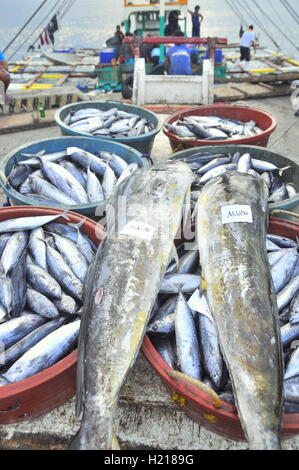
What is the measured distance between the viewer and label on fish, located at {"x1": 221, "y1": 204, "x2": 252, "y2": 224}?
2.36m

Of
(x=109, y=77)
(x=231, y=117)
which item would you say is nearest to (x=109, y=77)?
(x=109, y=77)

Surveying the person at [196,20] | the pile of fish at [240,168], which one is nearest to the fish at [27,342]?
the pile of fish at [240,168]

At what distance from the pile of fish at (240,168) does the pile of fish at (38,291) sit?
1.38 metres

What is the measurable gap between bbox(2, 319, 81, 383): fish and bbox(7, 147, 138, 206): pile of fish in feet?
4.25

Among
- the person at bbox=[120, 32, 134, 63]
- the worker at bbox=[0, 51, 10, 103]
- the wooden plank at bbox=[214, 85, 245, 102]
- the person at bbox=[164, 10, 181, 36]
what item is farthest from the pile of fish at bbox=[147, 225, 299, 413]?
the person at bbox=[164, 10, 181, 36]

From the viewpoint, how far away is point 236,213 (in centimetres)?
239

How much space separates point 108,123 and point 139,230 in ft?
9.46

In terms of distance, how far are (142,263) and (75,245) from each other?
771 mm

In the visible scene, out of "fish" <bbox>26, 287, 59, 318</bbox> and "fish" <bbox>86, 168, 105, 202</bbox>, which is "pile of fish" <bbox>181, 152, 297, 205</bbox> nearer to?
"fish" <bbox>86, 168, 105, 202</bbox>

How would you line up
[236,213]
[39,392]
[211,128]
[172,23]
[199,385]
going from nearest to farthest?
[199,385] → [39,392] → [236,213] → [211,128] → [172,23]

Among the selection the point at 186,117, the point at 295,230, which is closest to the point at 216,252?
the point at 295,230

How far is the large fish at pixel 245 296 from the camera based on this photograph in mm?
1582

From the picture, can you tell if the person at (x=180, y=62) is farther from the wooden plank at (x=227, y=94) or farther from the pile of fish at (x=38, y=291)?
the pile of fish at (x=38, y=291)

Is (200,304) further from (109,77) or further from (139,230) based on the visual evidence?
(109,77)
